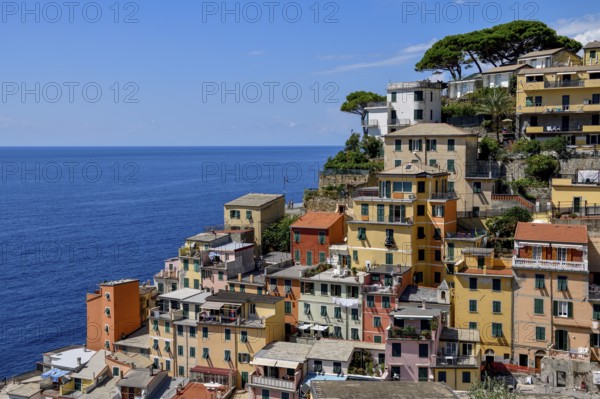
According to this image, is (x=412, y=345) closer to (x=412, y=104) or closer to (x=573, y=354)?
(x=573, y=354)

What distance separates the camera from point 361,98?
8350 centimetres

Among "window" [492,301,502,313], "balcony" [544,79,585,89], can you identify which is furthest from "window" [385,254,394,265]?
"balcony" [544,79,585,89]

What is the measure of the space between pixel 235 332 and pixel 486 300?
730 inches

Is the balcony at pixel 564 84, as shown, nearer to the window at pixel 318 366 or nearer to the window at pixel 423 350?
the window at pixel 423 350

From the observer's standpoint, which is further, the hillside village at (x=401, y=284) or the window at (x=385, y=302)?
the window at (x=385, y=302)

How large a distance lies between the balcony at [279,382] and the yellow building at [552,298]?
15.7m

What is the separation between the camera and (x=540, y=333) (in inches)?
1719

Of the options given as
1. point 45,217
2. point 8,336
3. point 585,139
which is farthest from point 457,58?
point 45,217

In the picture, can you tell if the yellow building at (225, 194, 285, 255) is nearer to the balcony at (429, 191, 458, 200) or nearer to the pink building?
the balcony at (429, 191, 458, 200)

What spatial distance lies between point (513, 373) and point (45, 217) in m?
120

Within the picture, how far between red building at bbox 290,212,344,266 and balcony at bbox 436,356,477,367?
15418mm

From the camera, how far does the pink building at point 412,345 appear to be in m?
42.0

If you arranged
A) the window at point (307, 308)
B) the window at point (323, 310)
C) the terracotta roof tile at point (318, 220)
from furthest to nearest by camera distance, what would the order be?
the terracotta roof tile at point (318, 220), the window at point (307, 308), the window at point (323, 310)

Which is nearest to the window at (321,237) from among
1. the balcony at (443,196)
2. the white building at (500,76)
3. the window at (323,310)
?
the window at (323,310)
